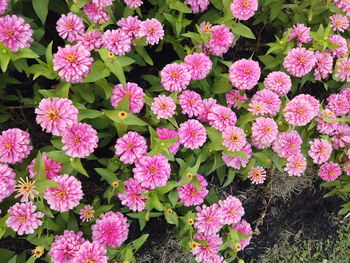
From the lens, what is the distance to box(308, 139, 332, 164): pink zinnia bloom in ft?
6.00

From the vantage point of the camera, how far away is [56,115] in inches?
53.9

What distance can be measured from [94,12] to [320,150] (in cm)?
128

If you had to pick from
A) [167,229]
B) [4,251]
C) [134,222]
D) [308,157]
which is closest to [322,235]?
[308,157]

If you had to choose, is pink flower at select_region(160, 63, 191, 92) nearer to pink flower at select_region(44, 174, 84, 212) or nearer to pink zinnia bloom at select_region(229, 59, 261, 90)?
pink zinnia bloom at select_region(229, 59, 261, 90)

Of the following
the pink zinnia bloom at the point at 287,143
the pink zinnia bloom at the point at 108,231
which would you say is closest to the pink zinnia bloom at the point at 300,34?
the pink zinnia bloom at the point at 287,143

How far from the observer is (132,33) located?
168 cm

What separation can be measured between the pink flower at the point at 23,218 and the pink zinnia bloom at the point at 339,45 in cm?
166

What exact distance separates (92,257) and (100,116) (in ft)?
1.93

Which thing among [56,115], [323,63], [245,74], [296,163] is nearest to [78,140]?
[56,115]

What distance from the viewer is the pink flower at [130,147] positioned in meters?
1.54

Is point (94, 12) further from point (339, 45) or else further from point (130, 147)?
point (339, 45)

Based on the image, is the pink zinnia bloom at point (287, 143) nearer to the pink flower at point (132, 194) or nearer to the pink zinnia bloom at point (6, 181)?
the pink flower at point (132, 194)

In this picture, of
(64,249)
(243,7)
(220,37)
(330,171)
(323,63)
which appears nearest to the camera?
(64,249)

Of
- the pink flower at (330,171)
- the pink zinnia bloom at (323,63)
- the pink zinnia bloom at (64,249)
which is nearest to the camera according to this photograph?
the pink zinnia bloom at (64,249)
